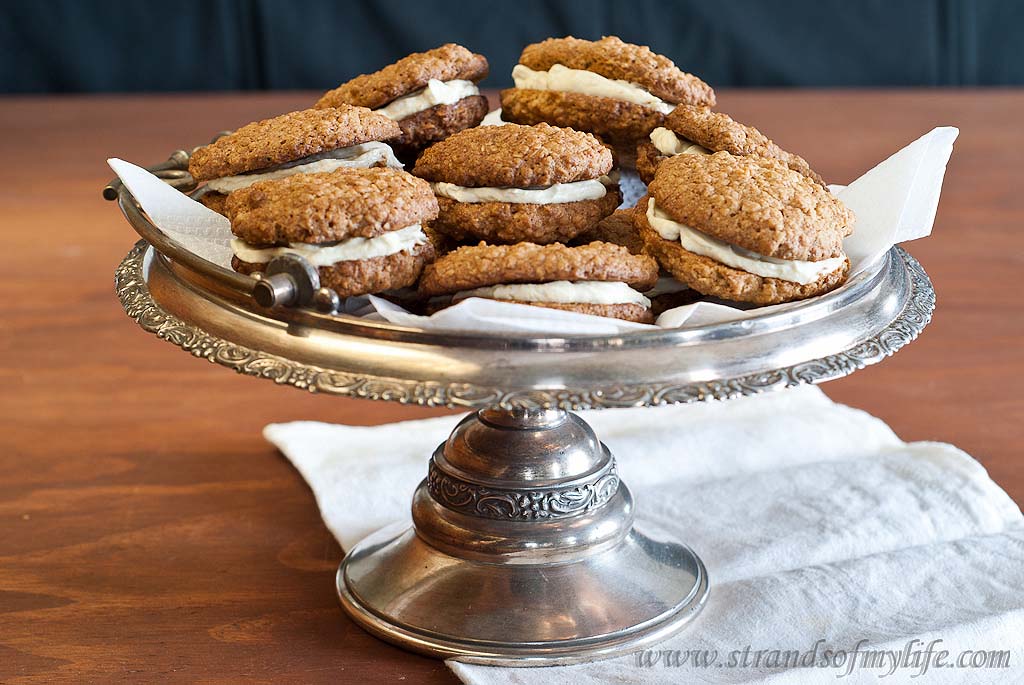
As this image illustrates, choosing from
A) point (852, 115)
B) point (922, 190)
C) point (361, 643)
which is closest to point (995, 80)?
point (852, 115)

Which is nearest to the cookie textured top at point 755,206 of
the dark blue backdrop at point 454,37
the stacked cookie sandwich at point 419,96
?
the stacked cookie sandwich at point 419,96

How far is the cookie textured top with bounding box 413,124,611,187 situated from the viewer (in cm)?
97

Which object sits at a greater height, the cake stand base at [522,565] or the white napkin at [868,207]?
the white napkin at [868,207]

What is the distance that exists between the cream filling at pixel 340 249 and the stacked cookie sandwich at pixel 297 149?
0.09 metres

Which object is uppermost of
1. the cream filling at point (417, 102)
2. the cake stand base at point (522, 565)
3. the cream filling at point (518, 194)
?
the cream filling at point (417, 102)

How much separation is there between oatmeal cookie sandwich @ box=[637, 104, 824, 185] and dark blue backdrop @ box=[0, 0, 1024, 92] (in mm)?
2536

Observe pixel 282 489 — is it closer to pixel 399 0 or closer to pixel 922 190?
pixel 922 190

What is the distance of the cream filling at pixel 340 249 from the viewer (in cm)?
89

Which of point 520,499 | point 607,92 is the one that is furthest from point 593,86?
point 520,499

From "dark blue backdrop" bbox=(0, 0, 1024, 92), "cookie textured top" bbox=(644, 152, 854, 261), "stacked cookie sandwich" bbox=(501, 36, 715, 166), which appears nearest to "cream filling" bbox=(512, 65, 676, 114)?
"stacked cookie sandwich" bbox=(501, 36, 715, 166)

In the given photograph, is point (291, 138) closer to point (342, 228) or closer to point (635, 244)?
point (342, 228)

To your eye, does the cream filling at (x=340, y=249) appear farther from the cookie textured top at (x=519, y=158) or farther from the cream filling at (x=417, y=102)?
the cream filling at (x=417, y=102)

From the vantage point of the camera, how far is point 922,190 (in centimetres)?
105

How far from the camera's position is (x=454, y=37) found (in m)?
3.60
